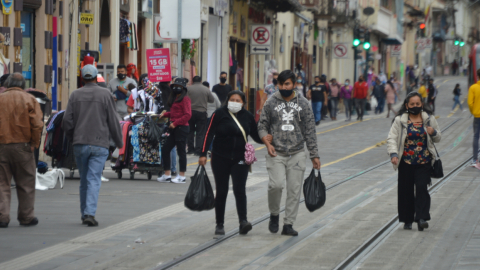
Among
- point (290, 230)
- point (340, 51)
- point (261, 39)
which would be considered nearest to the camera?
point (290, 230)

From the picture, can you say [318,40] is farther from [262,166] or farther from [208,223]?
[208,223]

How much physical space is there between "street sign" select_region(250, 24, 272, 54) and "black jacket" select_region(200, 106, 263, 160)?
2371 centimetres

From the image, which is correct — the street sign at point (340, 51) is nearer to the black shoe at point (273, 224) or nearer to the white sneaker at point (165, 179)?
the white sneaker at point (165, 179)

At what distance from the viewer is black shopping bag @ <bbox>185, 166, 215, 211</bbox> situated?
9.21m

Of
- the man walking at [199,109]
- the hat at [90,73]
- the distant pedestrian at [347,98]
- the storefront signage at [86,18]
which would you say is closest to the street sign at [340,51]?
the distant pedestrian at [347,98]

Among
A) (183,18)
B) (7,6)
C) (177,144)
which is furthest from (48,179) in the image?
(7,6)

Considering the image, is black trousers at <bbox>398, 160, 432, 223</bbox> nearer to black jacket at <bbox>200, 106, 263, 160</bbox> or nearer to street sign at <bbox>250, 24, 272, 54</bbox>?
black jacket at <bbox>200, 106, 263, 160</bbox>

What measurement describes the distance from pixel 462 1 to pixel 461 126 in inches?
3239

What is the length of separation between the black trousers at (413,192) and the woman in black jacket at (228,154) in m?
1.80

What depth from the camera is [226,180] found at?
9453 mm

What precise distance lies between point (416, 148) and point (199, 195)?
8.01ft

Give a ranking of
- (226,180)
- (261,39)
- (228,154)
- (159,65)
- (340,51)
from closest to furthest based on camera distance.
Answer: (228,154) → (226,180) → (159,65) → (261,39) → (340,51)

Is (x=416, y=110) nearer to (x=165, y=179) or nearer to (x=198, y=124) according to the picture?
(x=165, y=179)

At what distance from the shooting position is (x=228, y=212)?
1119 cm
